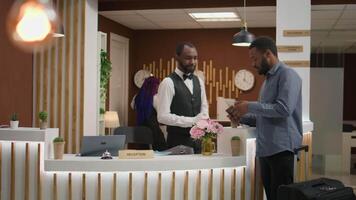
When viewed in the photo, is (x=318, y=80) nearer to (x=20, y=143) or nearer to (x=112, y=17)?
(x=112, y=17)

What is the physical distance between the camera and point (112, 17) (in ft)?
29.4

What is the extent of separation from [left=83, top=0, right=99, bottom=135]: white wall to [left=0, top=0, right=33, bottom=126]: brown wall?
70 centimetres

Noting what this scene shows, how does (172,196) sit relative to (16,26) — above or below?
below

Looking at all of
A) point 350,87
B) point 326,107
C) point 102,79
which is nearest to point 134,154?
point 102,79

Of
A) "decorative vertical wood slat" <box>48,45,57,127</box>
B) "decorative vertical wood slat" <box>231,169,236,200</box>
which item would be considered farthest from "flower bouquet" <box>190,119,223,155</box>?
"decorative vertical wood slat" <box>48,45,57,127</box>

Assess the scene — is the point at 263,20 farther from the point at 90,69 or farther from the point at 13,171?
the point at 13,171

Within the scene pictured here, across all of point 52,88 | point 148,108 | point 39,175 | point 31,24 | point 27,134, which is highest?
point 31,24

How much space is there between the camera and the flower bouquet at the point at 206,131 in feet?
12.9

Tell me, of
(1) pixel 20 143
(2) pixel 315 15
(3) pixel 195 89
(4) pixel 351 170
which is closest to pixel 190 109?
(3) pixel 195 89

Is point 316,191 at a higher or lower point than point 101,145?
lower

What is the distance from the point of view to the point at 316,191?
10.7 feet

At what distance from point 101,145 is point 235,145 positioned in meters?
1.04

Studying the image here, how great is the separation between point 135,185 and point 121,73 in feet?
20.5

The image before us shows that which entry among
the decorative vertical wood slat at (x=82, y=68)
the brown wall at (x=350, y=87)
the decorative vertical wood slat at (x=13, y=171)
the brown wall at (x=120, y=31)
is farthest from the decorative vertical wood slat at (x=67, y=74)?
the brown wall at (x=350, y=87)
